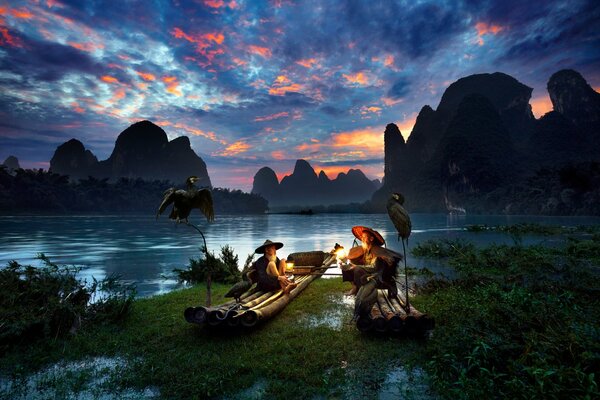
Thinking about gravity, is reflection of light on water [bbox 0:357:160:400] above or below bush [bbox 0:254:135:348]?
below

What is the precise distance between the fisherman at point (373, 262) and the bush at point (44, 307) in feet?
18.0

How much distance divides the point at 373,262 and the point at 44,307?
698cm

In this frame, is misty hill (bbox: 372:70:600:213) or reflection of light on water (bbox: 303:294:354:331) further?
misty hill (bbox: 372:70:600:213)

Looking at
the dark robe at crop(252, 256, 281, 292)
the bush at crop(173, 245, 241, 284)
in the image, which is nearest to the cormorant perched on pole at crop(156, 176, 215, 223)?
the dark robe at crop(252, 256, 281, 292)

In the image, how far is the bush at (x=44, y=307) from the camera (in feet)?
19.6

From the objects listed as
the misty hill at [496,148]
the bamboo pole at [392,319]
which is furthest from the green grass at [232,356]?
the misty hill at [496,148]

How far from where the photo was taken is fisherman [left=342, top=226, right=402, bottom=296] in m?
6.61

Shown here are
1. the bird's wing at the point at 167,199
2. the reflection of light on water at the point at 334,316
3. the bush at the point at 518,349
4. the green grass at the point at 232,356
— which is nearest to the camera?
the bush at the point at 518,349

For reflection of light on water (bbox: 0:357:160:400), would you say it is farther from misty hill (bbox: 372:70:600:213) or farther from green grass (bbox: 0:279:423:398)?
misty hill (bbox: 372:70:600:213)

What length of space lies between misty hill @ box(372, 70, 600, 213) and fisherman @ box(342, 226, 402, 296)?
78090 mm

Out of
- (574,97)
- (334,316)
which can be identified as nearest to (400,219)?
(334,316)

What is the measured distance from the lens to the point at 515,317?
5234mm

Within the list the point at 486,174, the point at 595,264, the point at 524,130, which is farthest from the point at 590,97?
the point at 595,264

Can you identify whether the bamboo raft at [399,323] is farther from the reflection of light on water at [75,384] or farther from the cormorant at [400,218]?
the reflection of light on water at [75,384]
